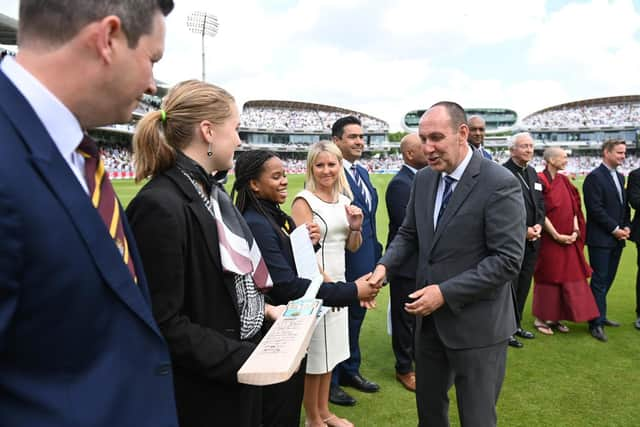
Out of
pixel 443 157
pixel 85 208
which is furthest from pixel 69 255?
pixel 443 157

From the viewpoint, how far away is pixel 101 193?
3.78 feet

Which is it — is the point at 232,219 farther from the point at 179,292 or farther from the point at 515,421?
the point at 515,421

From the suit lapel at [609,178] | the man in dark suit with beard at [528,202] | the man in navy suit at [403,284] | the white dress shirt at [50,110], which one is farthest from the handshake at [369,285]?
the suit lapel at [609,178]

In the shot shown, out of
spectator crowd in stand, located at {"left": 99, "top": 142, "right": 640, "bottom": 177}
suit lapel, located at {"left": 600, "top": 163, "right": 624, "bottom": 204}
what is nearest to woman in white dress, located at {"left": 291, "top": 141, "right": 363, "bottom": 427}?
suit lapel, located at {"left": 600, "top": 163, "right": 624, "bottom": 204}

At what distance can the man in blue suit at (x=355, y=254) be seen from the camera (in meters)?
4.12

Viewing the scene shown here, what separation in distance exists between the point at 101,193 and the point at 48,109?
0.85 ft

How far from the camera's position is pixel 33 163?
2.89 ft

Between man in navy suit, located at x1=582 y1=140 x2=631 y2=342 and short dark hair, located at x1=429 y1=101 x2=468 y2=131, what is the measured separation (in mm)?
3844

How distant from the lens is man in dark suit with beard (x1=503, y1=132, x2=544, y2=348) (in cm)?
531

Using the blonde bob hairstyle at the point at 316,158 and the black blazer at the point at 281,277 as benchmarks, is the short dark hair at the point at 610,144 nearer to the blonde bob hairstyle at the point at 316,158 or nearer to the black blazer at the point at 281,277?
the blonde bob hairstyle at the point at 316,158

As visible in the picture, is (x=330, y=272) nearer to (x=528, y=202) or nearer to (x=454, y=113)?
(x=454, y=113)

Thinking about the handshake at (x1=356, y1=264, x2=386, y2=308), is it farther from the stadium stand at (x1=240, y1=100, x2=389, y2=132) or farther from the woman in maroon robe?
the stadium stand at (x1=240, y1=100, x2=389, y2=132)

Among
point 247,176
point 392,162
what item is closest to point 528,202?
point 247,176

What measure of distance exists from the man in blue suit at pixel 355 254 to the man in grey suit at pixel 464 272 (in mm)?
1304
